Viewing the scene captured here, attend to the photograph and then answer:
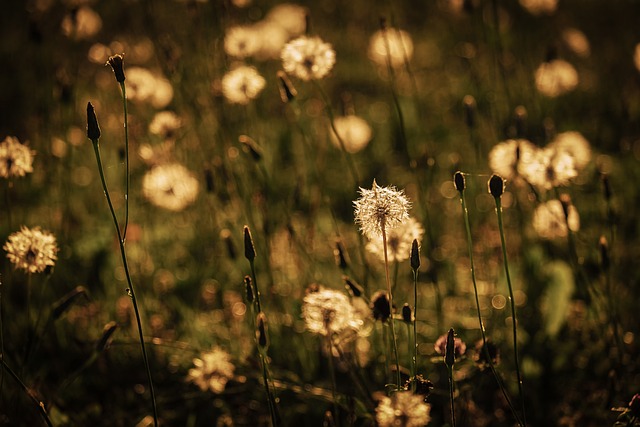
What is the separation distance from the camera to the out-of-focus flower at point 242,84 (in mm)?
2385

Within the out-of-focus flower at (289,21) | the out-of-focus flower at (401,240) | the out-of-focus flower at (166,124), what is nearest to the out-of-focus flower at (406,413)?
the out-of-focus flower at (401,240)

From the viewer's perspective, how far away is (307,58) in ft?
6.70

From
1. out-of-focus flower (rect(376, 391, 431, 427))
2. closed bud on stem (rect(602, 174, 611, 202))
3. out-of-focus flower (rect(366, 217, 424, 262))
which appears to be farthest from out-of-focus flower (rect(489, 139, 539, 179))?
out-of-focus flower (rect(376, 391, 431, 427))

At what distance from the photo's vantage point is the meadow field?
1690 millimetres

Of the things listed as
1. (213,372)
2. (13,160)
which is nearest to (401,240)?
(213,372)

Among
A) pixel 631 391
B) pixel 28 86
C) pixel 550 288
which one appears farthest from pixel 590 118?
pixel 28 86

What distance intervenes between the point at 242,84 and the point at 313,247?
80 centimetres

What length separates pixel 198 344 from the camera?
7.30 ft

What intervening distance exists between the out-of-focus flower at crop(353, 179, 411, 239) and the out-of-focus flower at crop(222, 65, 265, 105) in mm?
1074

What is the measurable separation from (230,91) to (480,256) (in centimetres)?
135

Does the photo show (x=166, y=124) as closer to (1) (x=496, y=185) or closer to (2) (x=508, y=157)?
(2) (x=508, y=157)

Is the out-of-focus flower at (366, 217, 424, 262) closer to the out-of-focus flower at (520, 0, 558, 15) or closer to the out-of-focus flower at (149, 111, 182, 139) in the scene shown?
the out-of-focus flower at (149, 111, 182, 139)

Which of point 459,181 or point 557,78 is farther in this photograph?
point 557,78

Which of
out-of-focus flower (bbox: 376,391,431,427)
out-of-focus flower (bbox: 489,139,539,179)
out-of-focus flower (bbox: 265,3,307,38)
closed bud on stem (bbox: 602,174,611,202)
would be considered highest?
out-of-focus flower (bbox: 265,3,307,38)
